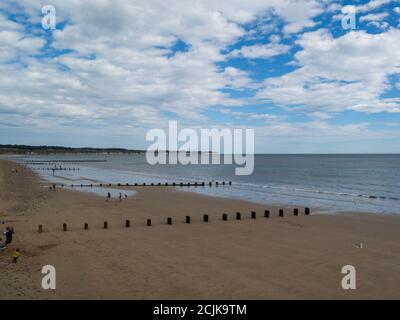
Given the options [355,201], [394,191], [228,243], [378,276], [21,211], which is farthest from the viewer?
[394,191]

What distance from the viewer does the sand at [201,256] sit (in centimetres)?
1429

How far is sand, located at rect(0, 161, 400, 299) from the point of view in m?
14.3

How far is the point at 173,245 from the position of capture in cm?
2145

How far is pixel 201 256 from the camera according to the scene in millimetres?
19078

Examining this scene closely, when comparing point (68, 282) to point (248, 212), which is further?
point (248, 212)

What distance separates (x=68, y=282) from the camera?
14945mm

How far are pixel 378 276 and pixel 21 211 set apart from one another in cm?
2853
